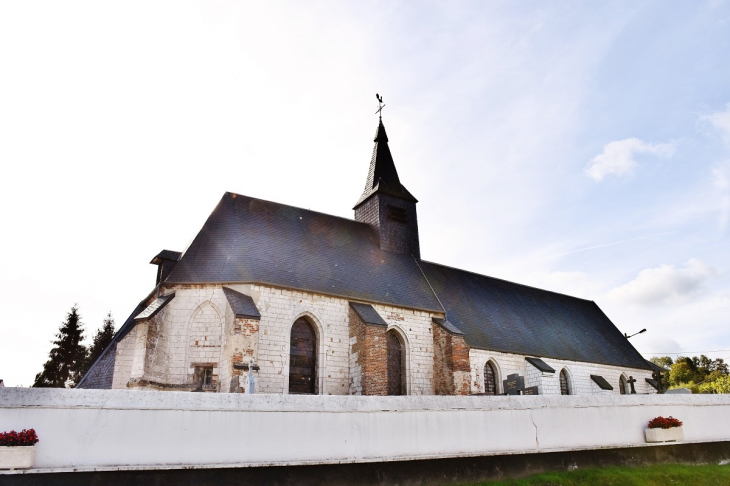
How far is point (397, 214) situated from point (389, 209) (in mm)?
463

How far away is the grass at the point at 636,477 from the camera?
945 centimetres

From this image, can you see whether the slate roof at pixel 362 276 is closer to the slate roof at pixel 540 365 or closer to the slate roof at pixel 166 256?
the slate roof at pixel 540 365

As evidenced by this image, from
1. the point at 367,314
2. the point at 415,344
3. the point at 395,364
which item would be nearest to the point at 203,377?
the point at 367,314

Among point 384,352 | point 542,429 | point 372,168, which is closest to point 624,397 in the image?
point 542,429

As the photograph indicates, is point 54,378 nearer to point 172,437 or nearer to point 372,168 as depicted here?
point 372,168

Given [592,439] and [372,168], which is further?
[372,168]

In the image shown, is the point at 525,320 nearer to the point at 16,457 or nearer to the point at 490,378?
the point at 490,378

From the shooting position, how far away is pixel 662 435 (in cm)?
1102

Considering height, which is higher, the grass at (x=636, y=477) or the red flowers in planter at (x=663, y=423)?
the red flowers in planter at (x=663, y=423)

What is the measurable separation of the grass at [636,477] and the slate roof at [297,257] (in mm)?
10086

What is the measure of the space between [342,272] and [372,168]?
7.89m

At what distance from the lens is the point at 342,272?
20016mm

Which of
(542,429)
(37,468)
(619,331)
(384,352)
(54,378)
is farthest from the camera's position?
(54,378)

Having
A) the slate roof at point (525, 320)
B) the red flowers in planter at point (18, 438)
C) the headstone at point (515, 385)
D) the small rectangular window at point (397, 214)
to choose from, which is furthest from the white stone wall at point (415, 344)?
the red flowers in planter at point (18, 438)
